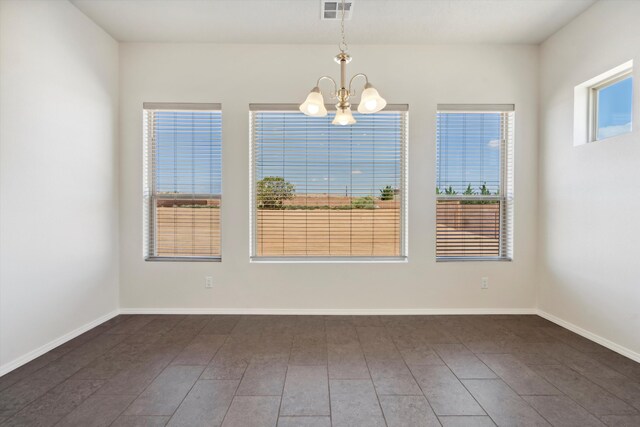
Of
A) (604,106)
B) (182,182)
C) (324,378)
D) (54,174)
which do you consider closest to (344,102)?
(324,378)

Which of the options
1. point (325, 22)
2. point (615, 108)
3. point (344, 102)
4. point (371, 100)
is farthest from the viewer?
point (325, 22)

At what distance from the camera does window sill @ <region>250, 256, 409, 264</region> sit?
353 cm

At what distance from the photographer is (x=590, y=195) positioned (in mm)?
2889

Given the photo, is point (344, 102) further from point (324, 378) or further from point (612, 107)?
point (612, 107)

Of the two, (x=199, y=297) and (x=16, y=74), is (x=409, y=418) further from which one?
(x=16, y=74)

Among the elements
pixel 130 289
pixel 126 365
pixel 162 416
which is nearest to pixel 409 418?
pixel 162 416

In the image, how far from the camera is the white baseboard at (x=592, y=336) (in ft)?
8.34

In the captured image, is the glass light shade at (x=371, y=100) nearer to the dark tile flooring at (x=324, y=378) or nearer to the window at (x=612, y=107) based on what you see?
the dark tile flooring at (x=324, y=378)

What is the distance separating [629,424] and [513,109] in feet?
9.66

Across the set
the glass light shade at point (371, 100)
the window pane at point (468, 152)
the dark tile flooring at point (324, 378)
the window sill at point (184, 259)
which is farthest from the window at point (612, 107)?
the window sill at point (184, 259)

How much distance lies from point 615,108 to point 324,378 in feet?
11.1

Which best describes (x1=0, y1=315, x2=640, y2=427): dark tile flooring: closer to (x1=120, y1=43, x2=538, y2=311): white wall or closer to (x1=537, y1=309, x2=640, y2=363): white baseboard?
(x1=537, y1=309, x2=640, y2=363): white baseboard

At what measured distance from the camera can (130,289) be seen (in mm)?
3521

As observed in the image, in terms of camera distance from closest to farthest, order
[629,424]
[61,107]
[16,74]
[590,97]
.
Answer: [629,424], [16,74], [61,107], [590,97]
